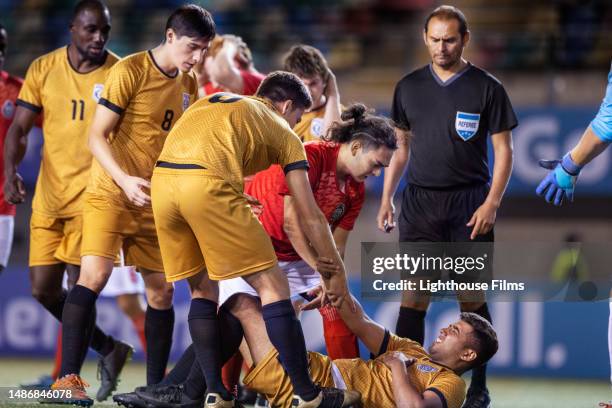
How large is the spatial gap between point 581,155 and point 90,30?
270 cm

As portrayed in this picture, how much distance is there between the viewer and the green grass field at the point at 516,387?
21.5 feet

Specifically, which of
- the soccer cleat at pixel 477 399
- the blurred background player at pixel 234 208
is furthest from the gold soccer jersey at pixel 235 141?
the soccer cleat at pixel 477 399

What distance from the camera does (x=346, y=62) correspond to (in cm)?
1142

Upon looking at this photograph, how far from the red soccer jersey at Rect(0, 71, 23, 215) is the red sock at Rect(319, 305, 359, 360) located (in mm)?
2443

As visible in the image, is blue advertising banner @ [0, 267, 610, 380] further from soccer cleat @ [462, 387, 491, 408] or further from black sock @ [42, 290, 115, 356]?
soccer cleat @ [462, 387, 491, 408]

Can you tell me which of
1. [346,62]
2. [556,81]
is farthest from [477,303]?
[346,62]

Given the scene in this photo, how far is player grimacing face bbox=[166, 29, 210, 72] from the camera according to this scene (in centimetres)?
500

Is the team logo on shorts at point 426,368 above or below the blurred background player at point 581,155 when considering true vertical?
below

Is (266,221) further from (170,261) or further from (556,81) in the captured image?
(556,81)

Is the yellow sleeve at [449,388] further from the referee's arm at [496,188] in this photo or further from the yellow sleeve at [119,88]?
the yellow sleeve at [119,88]

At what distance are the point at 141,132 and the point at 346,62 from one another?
639cm

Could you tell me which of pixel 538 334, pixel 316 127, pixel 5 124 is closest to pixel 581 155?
pixel 316 127

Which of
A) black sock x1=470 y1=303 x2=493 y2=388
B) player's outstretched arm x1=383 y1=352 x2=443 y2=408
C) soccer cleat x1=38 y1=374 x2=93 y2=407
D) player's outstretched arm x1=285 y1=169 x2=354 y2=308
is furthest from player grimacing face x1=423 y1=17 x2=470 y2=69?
soccer cleat x1=38 y1=374 x2=93 y2=407

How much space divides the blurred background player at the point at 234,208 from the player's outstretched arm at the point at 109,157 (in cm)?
23
